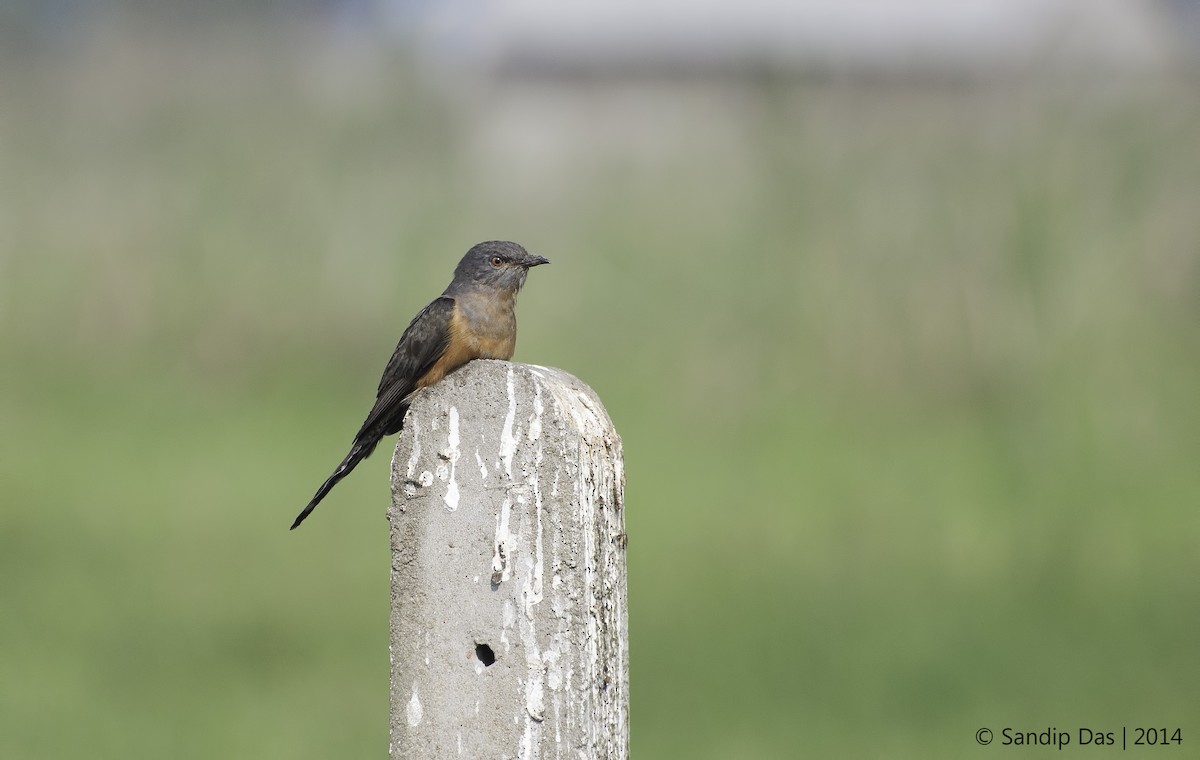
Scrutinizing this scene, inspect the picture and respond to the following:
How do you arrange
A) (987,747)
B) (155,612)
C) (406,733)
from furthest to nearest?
(155,612) → (987,747) → (406,733)

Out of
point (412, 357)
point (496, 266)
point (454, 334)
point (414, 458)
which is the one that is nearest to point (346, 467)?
point (412, 357)

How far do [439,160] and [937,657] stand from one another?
7.33m

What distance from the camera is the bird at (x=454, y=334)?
3.45 m

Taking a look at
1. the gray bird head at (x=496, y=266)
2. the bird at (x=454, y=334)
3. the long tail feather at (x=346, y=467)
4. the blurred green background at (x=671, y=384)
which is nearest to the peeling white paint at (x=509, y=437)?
the long tail feather at (x=346, y=467)

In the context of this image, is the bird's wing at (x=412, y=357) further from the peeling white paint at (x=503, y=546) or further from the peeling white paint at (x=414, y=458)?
the peeling white paint at (x=503, y=546)

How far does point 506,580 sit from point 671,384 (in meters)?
8.94

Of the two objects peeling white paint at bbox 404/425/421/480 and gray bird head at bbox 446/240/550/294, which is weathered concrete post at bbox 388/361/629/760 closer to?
peeling white paint at bbox 404/425/421/480

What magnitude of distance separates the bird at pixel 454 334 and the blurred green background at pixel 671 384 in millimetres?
2602

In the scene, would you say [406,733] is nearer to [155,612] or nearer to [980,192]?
[155,612]

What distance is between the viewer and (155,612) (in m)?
7.56

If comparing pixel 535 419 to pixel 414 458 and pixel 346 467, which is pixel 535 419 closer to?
pixel 414 458

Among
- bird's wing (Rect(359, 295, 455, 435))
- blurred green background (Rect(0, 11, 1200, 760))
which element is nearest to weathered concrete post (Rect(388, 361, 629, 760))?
bird's wing (Rect(359, 295, 455, 435))

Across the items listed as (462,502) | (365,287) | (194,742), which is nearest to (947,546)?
(194,742)

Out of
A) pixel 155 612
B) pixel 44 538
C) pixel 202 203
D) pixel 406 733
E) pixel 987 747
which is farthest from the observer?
pixel 202 203
